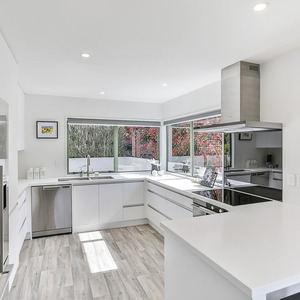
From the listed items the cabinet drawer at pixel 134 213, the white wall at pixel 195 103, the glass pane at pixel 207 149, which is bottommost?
the cabinet drawer at pixel 134 213

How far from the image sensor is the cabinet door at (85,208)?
396 cm

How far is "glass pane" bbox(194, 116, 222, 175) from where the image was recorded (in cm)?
369

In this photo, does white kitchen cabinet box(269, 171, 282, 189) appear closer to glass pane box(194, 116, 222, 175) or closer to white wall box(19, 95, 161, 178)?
glass pane box(194, 116, 222, 175)

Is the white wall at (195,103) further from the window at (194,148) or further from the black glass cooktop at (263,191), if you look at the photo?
the black glass cooktop at (263,191)

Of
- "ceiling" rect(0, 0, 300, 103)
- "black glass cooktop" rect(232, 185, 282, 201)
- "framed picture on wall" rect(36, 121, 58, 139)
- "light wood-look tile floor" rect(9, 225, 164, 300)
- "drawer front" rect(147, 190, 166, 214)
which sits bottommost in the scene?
"light wood-look tile floor" rect(9, 225, 164, 300)

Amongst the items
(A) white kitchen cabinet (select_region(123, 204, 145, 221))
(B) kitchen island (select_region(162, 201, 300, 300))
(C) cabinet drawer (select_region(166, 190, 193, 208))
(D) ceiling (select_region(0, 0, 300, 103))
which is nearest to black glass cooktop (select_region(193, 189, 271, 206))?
(C) cabinet drawer (select_region(166, 190, 193, 208))

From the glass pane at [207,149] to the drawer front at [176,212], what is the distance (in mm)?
878

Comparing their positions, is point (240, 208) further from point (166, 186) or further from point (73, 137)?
point (73, 137)

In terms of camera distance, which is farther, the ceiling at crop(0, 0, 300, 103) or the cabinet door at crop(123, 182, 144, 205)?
the cabinet door at crop(123, 182, 144, 205)

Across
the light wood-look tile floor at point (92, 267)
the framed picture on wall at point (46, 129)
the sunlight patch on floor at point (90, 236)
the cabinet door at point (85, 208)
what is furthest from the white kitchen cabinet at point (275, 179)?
the framed picture on wall at point (46, 129)

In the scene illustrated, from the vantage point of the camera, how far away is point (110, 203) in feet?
13.7

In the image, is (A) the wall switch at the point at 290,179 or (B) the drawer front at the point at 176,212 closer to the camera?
(A) the wall switch at the point at 290,179

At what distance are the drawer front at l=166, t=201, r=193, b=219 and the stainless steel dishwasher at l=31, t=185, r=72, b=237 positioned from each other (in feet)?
5.37

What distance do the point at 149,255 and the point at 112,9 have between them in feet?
9.24
